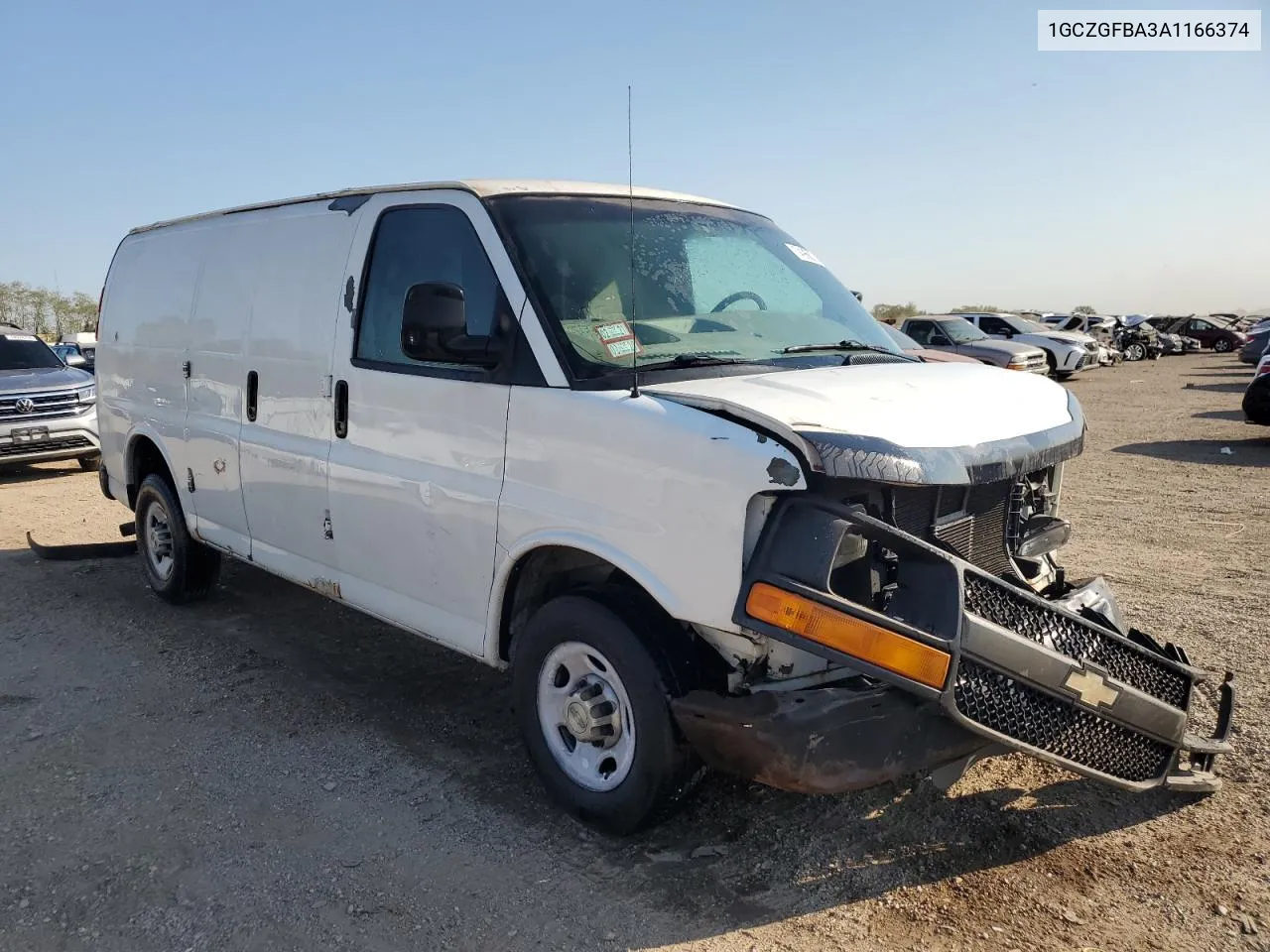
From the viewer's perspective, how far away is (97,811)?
3.87 m

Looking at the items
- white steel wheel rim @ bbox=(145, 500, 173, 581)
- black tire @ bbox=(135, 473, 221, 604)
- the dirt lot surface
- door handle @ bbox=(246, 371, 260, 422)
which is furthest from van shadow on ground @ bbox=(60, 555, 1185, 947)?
white steel wheel rim @ bbox=(145, 500, 173, 581)

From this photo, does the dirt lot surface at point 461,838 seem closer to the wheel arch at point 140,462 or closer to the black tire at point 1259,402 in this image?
the wheel arch at point 140,462

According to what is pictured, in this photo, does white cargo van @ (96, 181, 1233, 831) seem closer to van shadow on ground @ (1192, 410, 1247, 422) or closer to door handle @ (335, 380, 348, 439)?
door handle @ (335, 380, 348, 439)

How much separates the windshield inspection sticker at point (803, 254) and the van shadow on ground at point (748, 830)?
2390mm

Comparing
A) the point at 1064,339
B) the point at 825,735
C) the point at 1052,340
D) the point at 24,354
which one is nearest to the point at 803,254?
the point at 825,735

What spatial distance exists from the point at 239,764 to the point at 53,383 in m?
10.3

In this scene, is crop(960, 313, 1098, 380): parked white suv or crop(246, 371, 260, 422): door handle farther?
crop(960, 313, 1098, 380): parked white suv

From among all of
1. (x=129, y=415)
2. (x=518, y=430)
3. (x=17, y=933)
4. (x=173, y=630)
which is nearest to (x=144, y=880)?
(x=17, y=933)

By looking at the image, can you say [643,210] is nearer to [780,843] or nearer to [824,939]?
[780,843]

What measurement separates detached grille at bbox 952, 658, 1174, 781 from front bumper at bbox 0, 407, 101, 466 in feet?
37.8

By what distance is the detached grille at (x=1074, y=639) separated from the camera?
9.92 ft

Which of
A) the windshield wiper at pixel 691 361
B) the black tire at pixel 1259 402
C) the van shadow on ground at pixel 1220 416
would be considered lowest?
the van shadow on ground at pixel 1220 416

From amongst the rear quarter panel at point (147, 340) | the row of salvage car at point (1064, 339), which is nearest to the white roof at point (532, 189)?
the rear quarter panel at point (147, 340)

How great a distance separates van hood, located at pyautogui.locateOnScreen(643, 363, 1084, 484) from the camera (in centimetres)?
291
